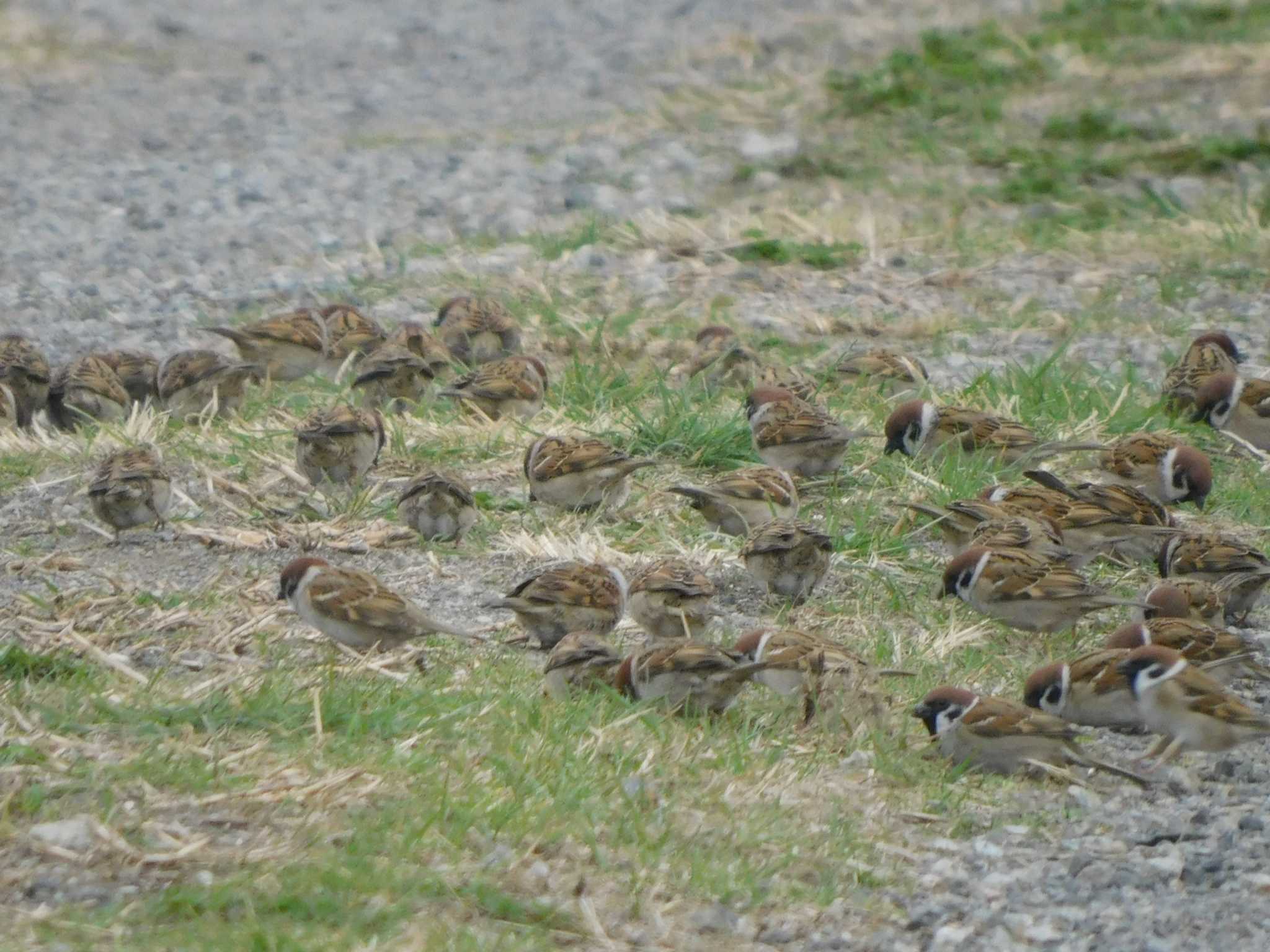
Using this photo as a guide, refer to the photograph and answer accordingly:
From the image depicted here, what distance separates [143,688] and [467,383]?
439 cm

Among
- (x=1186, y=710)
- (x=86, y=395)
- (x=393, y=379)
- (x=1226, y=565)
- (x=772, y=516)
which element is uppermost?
(x=1186, y=710)

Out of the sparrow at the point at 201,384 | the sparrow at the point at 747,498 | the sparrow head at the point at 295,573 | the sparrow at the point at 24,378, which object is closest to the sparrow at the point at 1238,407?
the sparrow at the point at 747,498

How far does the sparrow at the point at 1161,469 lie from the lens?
9.24 meters

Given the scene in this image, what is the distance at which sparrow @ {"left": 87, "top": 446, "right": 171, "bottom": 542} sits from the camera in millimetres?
8250

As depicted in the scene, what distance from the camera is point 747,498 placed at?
8.69 meters

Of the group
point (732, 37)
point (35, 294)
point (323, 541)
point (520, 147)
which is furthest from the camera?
point (732, 37)

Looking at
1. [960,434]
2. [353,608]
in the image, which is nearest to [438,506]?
[353,608]

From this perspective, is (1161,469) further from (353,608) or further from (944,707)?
(353,608)

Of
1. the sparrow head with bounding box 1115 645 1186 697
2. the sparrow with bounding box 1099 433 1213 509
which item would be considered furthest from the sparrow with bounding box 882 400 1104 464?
the sparrow head with bounding box 1115 645 1186 697

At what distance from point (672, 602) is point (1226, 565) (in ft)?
7.53

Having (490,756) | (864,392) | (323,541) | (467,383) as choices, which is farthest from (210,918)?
(864,392)

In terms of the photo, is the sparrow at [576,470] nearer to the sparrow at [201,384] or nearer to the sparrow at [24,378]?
the sparrow at [201,384]

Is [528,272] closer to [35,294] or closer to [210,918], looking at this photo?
[35,294]

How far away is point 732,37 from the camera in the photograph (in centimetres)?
2389
